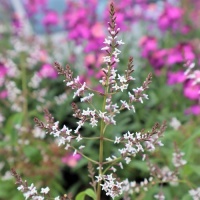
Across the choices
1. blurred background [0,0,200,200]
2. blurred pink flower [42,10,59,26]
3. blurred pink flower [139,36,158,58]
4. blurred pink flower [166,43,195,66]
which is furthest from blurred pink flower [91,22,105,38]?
blurred pink flower [42,10,59,26]

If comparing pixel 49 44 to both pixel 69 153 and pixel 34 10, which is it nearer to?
pixel 34 10

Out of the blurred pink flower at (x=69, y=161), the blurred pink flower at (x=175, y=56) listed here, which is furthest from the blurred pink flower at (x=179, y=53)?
the blurred pink flower at (x=69, y=161)

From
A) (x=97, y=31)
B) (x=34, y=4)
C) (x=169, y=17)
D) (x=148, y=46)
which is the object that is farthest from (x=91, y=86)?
(x=34, y=4)

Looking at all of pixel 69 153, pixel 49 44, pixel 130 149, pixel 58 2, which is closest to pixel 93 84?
pixel 69 153

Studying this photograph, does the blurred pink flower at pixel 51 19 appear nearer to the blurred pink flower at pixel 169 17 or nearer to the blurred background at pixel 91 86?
the blurred background at pixel 91 86

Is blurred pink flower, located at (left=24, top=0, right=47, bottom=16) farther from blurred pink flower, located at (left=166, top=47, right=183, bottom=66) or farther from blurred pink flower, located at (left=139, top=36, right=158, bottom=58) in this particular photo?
blurred pink flower, located at (left=166, top=47, right=183, bottom=66)

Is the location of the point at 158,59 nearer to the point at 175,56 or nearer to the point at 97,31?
the point at 175,56

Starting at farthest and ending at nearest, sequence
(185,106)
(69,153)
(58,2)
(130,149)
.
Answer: (58,2)
(185,106)
(69,153)
(130,149)

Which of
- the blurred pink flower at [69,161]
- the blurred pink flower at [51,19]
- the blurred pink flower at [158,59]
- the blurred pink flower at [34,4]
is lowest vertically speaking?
the blurred pink flower at [69,161]
